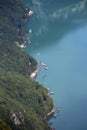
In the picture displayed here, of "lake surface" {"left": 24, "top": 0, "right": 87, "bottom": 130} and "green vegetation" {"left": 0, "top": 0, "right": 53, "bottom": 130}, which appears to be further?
"lake surface" {"left": 24, "top": 0, "right": 87, "bottom": 130}

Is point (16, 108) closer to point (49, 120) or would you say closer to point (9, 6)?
point (49, 120)

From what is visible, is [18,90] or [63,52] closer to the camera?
[18,90]

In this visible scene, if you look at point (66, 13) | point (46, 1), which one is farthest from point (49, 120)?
point (46, 1)

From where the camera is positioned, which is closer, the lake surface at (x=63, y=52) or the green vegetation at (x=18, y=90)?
the green vegetation at (x=18, y=90)

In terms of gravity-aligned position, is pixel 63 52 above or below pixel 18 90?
above
